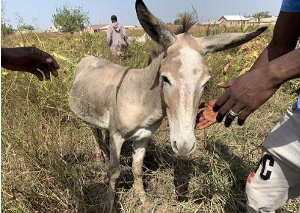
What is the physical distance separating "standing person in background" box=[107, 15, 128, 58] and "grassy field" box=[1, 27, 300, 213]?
12.0ft

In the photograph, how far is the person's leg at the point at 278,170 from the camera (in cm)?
142

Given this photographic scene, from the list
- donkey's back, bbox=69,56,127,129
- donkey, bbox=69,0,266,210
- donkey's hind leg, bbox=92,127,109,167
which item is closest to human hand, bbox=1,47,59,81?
donkey, bbox=69,0,266,210

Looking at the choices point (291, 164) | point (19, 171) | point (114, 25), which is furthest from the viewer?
point (114, 25)

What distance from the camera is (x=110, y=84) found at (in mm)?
3152

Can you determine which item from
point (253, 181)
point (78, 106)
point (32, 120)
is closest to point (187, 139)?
point (253, 181)

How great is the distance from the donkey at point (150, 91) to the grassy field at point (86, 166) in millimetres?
233

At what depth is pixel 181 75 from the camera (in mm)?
1957

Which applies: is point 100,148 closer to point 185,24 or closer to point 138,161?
point 138,161

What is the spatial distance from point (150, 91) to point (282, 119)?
4.24 ft

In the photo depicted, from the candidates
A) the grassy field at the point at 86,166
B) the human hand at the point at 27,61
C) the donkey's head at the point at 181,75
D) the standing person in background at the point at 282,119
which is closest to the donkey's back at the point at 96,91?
the grassy field at the point at 86,166

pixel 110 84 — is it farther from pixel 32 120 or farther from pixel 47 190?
pixel 47 190

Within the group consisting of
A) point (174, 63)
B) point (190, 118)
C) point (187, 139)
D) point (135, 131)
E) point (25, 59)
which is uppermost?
point (25, 59)

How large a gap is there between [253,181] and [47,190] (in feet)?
5.03

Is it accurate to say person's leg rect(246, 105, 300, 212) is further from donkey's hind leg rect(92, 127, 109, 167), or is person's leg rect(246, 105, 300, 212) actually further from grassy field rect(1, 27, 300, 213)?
donkey's hind leg rect(92, 127, 109, 167)
